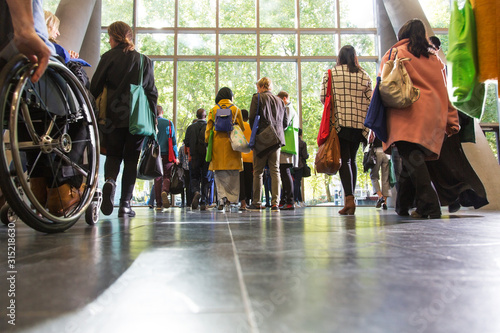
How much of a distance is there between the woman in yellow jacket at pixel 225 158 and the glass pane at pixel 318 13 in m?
6.27

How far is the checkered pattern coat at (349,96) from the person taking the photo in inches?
152

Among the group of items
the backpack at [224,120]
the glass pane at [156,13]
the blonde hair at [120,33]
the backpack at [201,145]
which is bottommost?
the backpack at [201,145]

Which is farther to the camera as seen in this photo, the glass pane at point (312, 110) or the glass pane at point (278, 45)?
the glass pane at point (278, 45)

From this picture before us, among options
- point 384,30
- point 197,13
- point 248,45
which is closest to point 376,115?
point 384,30

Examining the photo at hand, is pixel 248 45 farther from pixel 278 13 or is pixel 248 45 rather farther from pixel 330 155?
pixel 330 155

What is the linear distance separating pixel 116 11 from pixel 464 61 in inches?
417

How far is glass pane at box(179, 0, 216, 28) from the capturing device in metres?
10.5

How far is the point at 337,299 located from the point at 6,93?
1.50 metres

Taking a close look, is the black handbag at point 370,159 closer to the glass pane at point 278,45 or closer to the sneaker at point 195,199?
the sneaker at point 195,199

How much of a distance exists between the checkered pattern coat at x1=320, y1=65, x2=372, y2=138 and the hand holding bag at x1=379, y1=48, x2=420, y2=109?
75cm

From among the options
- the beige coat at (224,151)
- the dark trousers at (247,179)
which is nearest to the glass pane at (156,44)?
the dark trousers at (247,179)

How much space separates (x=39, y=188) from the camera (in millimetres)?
2215

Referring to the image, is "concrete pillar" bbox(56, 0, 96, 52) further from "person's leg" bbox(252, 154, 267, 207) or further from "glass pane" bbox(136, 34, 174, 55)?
"person's leg" bbox(252, 154, 267, 207)

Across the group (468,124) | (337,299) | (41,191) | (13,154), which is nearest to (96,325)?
(337,299)
